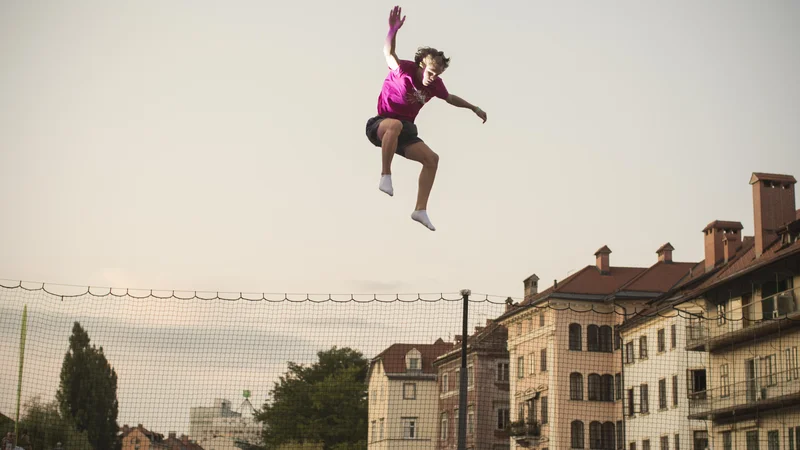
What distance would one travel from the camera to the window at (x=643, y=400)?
41144 mm

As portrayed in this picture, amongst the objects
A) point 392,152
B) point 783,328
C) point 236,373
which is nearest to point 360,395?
point 783,328

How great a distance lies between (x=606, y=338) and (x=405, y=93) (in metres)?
36.8

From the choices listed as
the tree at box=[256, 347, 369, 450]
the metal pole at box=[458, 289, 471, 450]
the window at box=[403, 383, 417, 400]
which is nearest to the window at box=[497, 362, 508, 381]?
the window at box=[403, 383, 417, 400]

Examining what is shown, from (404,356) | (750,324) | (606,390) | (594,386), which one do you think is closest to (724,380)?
(750,324)

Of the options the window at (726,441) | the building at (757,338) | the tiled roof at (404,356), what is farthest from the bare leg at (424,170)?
the tiled roof at (404,356)

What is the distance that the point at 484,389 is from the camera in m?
51.9

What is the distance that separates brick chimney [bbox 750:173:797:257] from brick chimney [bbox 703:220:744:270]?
12.6 feet

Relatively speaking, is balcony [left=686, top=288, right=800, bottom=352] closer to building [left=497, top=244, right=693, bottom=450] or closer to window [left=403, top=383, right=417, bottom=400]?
building [left=497, top=244, right=693, bottom=450]

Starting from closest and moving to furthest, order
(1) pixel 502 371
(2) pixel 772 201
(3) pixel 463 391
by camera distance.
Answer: (3) pixel 463 391
(2) pixel 772 201
(1) pixel 502 371

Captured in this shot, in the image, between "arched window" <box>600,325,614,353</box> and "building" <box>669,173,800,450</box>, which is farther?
"arched window" <box>600,325,614,353</box>

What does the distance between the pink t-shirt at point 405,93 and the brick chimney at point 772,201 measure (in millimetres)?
28745

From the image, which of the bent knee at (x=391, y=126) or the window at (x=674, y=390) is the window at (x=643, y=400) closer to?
the window at (x=674, y=390)

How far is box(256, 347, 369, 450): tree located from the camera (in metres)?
59.5

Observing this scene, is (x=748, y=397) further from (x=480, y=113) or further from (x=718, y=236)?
(x=480, y=113)
